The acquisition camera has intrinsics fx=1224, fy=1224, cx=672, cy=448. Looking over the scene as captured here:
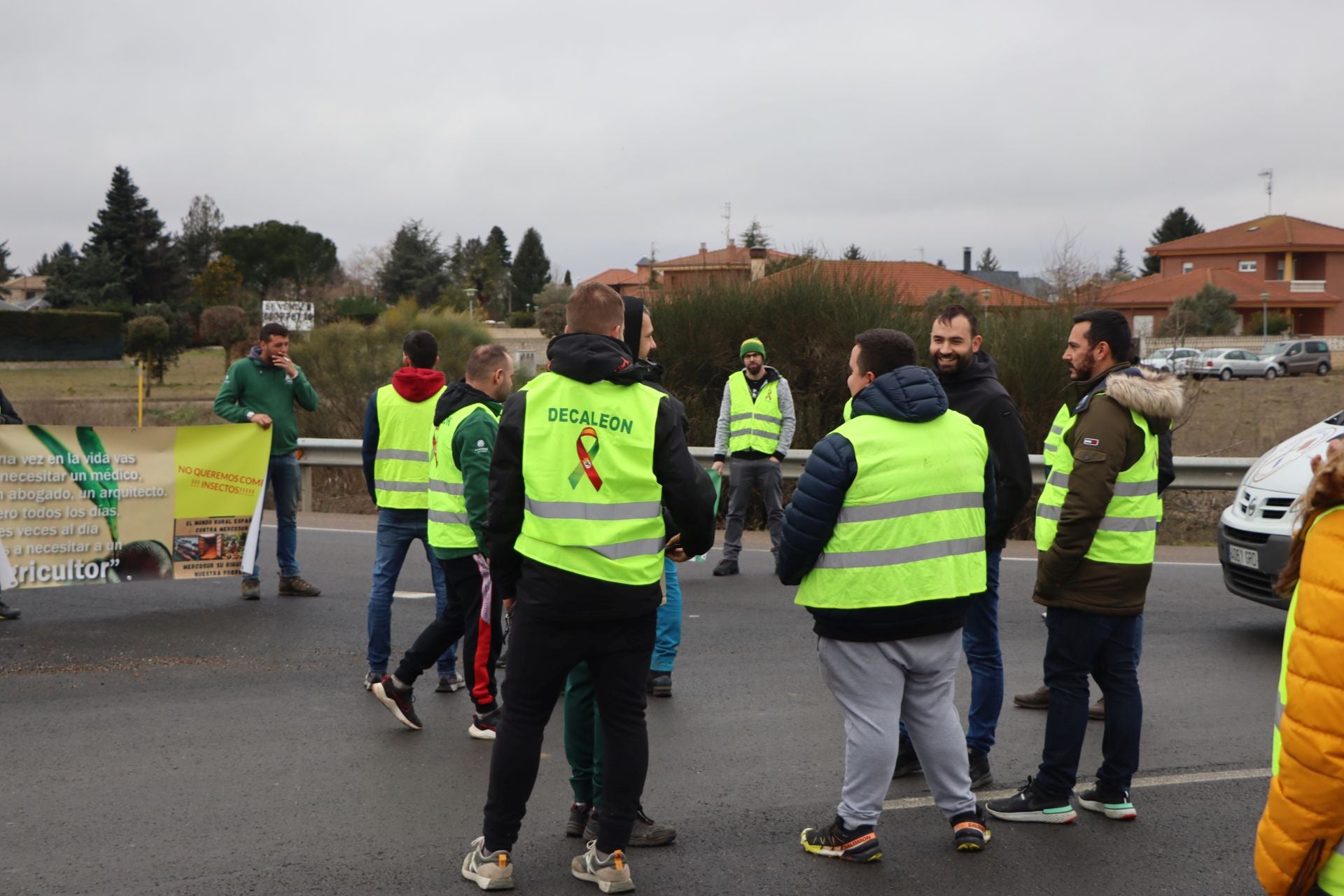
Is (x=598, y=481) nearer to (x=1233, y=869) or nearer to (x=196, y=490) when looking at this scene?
(x=1233, y=869)

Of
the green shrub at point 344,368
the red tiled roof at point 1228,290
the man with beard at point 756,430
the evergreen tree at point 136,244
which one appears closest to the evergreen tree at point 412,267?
the evergreen tree at point 136,244

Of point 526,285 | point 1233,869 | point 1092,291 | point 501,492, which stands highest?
point 526,285

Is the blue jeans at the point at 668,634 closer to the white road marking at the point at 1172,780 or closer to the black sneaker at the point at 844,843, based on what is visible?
the white road marking at the point at 1172,780

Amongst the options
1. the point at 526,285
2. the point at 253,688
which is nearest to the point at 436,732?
the point at 253,688

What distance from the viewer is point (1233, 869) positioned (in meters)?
4.42

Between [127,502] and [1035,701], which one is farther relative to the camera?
[127,502]

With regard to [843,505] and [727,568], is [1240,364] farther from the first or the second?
[843,505]

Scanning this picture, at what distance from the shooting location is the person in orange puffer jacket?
248 centimetres

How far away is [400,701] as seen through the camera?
5.95 meters

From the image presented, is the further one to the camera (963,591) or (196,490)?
(196,490)

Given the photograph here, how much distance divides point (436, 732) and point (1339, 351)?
65345 mm

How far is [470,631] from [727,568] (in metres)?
4.47

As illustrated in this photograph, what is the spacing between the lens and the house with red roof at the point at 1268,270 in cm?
7281

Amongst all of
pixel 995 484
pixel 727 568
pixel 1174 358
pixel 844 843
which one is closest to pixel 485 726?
pixel 844 843
